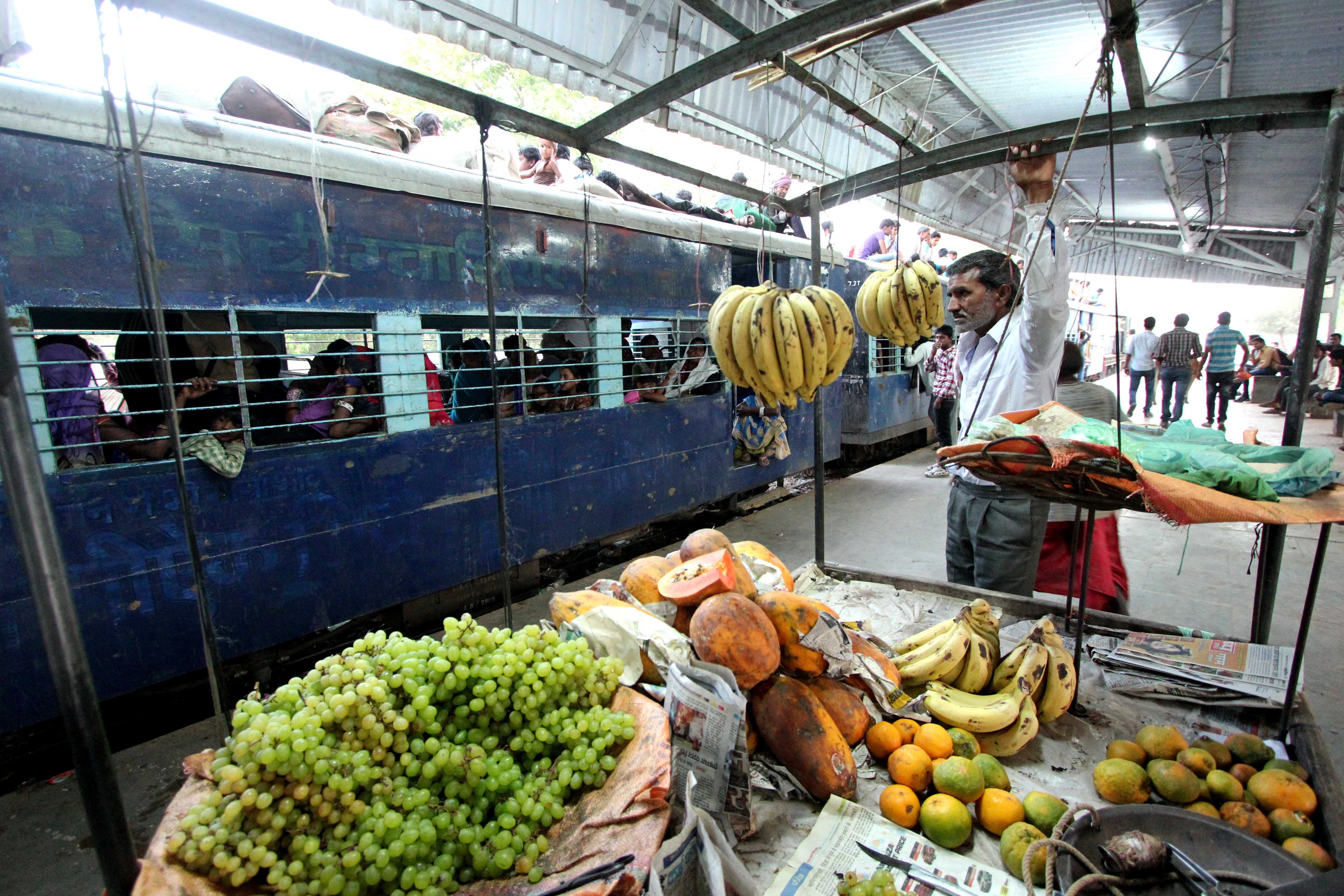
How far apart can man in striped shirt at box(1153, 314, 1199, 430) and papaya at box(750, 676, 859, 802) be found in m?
11.6

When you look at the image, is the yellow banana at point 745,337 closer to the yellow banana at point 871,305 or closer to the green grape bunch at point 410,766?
the yellow banana at point 871,305

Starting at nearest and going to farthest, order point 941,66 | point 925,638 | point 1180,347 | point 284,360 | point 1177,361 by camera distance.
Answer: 1. point 925,638
2. point 284,360
3. point 941,66
4. point 1180,347
5. point 1177,361

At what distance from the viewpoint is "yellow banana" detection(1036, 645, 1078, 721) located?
1955 millimetres

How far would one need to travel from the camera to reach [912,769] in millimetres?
1693

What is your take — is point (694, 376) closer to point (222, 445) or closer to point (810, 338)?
point (810, 338)

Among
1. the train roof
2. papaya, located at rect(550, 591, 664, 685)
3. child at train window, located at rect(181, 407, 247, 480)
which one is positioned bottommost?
papaya, located at rect(550, 591, 664, 685)

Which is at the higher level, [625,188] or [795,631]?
[625,188]

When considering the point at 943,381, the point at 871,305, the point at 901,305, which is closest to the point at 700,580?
the point at 901,305

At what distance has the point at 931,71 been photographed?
23.0ft

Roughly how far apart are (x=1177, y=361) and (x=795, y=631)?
12.0 meters

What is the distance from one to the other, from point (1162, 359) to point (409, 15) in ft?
40.7

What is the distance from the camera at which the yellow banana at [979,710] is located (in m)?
1.84

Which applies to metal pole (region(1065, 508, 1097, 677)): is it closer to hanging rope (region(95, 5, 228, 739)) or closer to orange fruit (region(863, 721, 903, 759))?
orange fruit (region(863, 721, 903, 759))

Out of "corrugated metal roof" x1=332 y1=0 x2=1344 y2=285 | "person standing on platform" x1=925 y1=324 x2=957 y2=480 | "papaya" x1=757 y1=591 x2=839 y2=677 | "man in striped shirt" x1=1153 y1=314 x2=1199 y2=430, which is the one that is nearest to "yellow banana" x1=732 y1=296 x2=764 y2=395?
"corrugated metal roof" x1=332 y1=0 x2=1344 y2=285
